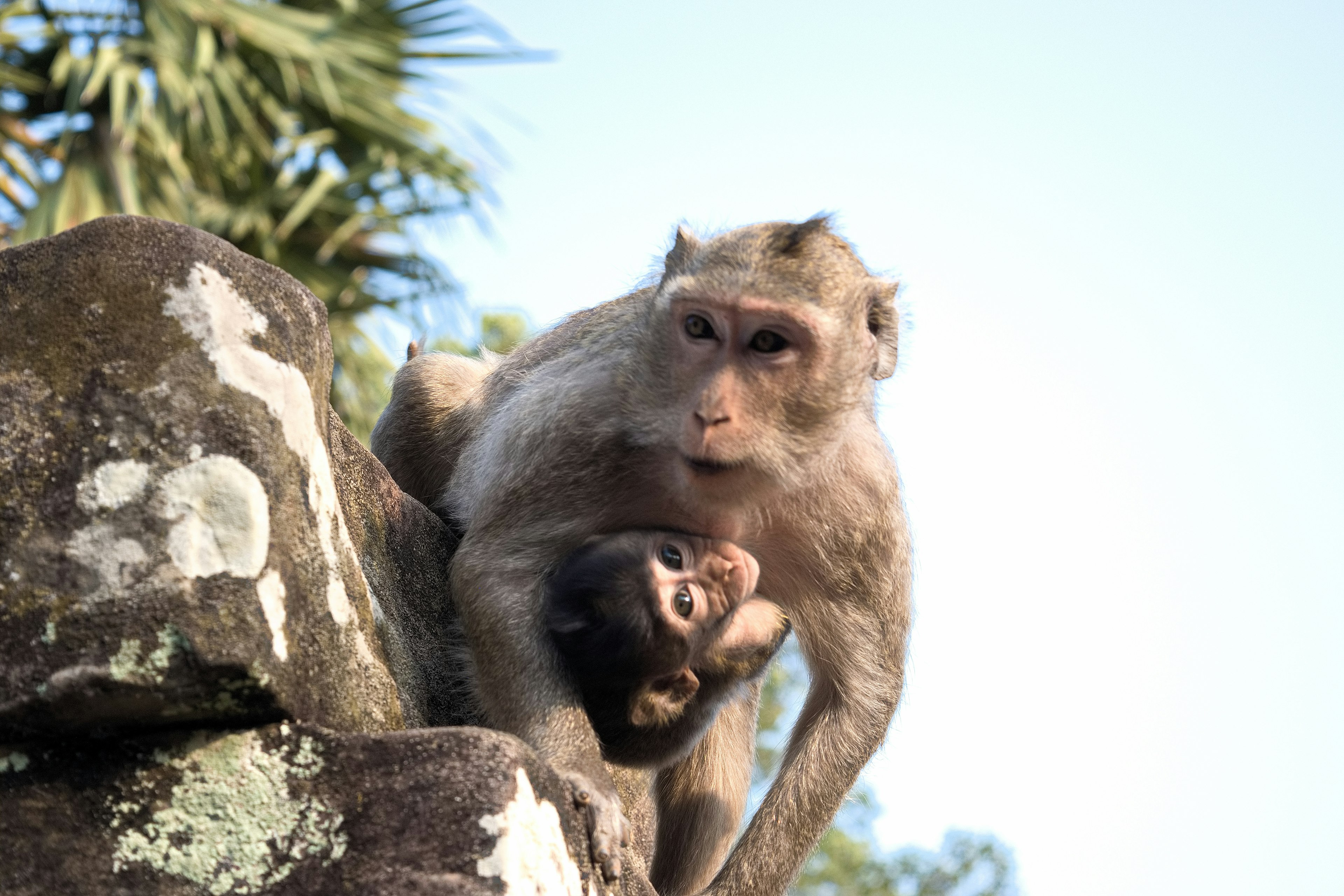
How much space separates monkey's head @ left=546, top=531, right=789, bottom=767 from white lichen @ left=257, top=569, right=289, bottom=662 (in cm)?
120

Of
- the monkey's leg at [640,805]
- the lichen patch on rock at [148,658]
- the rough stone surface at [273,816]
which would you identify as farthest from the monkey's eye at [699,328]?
the lichen patch on rock at [148,658]

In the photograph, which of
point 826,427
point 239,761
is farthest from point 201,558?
point 826,427

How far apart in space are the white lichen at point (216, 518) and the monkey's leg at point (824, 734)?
2006 millimetres

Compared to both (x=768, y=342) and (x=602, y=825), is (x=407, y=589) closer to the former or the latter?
(x=602, y=825)

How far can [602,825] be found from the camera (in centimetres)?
317

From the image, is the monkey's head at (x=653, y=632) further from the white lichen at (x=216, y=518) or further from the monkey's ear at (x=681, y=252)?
the white lichen at (x=216, y=518)

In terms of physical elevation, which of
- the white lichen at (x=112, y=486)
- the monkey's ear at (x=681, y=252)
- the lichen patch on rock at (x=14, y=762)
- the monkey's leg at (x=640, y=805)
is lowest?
the lichen patch on rock at (x=14, y=762)

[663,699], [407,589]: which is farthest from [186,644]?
[663,699]

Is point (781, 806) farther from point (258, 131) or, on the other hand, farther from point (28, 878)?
point (258, 131)

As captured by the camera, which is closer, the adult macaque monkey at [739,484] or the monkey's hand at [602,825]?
the monkey's hand at [602,825]

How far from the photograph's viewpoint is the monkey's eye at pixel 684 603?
395 cm

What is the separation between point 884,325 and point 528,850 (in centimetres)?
231

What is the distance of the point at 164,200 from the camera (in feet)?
39.7

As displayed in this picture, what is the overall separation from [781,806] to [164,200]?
32.3 feet
